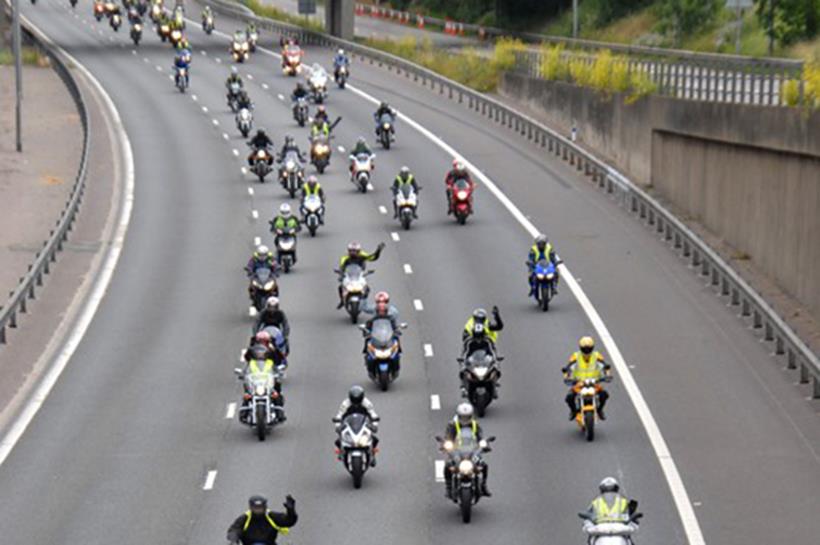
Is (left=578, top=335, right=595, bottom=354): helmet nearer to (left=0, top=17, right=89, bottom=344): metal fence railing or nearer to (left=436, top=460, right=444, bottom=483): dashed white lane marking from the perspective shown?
(left=436, top=460, right=444, bottom=483): dashed white lane marking

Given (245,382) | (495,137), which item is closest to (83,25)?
(495,137)

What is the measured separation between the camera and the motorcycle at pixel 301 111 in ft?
245

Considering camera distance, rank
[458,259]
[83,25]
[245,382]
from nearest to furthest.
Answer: [245,382] → [458,259] → [83,25]

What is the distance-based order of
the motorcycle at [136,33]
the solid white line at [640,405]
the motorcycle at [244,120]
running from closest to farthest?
the solid white line at [640,405] < the motorcycle at [244,120] < the motorcycle at [136,33]

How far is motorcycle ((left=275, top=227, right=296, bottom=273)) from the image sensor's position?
156ft

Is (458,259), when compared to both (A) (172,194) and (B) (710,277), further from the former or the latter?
(A) (172,194)

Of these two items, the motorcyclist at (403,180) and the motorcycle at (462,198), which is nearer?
the motorcyclist at (403,180)

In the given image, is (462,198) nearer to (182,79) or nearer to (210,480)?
(210,480)

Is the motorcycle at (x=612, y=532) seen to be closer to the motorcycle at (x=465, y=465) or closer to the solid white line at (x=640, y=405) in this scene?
the solid white line at (x=640, y=405)

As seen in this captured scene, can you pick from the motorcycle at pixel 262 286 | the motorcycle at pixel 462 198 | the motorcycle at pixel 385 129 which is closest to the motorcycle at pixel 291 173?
the motorcycle at pixel 462 198

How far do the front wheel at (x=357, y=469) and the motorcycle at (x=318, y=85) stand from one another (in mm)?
51695

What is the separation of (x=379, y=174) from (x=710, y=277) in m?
20.2

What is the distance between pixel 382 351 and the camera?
35656 mm

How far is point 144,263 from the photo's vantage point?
1967 inches
